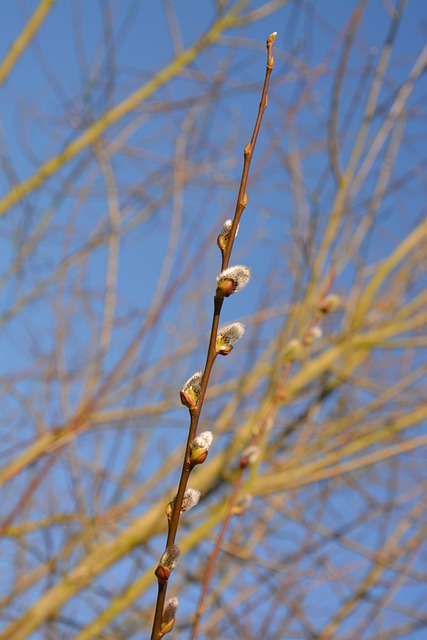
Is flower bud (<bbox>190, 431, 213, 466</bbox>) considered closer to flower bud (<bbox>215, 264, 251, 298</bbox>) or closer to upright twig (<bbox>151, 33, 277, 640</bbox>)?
upright twig (<bbox>151, 33, 277, 640</bbox>)

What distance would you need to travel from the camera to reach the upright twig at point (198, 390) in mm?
542

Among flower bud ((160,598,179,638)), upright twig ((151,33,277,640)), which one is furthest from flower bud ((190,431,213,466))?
flower bud ((160,598,179,638))

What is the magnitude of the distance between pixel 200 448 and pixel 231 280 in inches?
5.9

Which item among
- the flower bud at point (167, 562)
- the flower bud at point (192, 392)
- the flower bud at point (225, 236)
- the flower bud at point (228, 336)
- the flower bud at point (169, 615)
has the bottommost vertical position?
the flower bud at point (169, 615)

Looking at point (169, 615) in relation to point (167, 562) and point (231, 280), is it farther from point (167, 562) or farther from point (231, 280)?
point (231, 280)

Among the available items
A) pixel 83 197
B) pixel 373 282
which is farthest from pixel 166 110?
pixel 373 282

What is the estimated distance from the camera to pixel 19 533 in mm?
2123

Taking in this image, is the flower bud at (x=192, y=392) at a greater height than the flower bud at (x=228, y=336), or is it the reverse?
the flower bud at (x=228, y=336)

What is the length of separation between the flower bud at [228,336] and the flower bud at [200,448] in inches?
3.5

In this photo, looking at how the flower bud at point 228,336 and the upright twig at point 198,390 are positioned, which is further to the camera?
the flower bud at point 228,336

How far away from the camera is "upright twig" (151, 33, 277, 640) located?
1.78 ft

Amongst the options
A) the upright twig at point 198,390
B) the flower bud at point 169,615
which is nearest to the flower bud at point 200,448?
the upright twig at point 198,390

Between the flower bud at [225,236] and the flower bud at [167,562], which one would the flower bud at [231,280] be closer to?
the flower bud at [225,236]

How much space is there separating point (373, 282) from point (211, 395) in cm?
80
